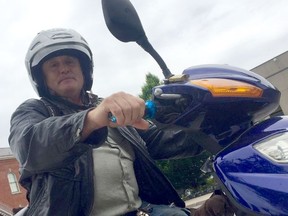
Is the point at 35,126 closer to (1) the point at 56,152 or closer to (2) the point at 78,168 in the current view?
(1) the point at 56,152

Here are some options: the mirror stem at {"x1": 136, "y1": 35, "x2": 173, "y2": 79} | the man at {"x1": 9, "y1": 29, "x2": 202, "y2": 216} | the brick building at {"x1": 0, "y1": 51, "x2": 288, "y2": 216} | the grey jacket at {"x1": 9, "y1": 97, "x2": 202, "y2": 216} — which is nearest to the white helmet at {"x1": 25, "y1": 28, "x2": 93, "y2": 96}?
the man at {"x1": 9, "y1": 29, "x2": 202, "y2": 216}

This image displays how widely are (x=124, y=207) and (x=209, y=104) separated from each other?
92 cm

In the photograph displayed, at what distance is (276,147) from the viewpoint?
1.29 metres

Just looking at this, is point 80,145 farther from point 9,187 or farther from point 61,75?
point 9,187

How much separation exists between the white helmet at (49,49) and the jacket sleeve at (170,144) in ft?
2.29

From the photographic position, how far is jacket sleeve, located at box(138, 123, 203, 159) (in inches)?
83.0

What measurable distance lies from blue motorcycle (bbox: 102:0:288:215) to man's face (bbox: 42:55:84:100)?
0.95 metres

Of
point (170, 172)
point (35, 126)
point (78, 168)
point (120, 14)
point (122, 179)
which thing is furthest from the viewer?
point (170, 172)

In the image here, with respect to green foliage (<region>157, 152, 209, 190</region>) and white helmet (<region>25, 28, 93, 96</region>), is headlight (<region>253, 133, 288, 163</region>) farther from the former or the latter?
green foliage (<region>157, 152, 209, 190</region>)

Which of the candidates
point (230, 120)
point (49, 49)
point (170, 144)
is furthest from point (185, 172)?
point (230, 120)

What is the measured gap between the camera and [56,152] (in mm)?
1515

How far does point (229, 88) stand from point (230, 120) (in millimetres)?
163

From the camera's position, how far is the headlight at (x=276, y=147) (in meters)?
1.26

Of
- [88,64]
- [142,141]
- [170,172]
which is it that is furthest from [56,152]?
[170,172]
